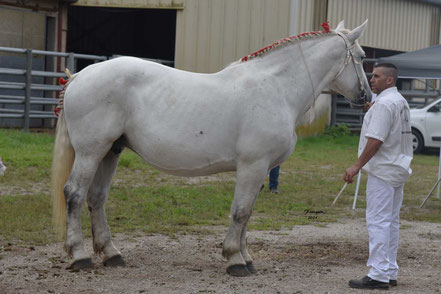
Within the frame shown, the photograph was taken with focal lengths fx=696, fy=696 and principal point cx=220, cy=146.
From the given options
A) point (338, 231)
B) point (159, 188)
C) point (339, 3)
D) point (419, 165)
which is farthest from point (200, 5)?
point (338, 231)

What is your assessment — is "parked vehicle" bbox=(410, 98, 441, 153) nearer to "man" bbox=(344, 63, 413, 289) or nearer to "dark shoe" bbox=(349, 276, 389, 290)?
"man" bbox=(344, 63, 413, 289)

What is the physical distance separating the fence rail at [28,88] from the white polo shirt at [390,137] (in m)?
11.0

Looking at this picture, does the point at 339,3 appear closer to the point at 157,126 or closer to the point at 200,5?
the point at 200,5

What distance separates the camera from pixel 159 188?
11.0 meters

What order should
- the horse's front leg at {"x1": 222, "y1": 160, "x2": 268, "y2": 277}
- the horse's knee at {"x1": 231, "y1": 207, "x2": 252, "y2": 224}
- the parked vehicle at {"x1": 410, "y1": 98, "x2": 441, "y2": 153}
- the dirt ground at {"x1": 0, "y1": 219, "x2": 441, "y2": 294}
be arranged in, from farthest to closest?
the parked vehicle at {"x1": 410, "y1": 98, "x2": 441, "y2": 153} < the horse's knee at {"x1": 231, "y1": 207, "x2": 252, "y2": 224} < the horse's front leg at {"x1": 222, "y1": 160, "x2": 268, "y2": 277} < the dirt ground at {"x1": 0, "y1": 219, "x2": 441, "y2": 294}

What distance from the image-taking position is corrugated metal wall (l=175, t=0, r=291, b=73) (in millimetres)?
18438

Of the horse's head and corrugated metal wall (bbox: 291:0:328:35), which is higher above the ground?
corrugated metal wall (bbox: 291:0:328:35)

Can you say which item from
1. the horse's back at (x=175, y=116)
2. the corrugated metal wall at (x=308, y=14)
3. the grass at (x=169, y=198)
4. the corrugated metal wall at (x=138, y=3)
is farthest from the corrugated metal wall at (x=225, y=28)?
the horse's back at (x=175, y=116)

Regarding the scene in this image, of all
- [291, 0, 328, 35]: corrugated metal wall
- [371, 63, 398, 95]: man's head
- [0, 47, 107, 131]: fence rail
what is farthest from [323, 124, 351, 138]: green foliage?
[371, 63, 398, 95]: man's head

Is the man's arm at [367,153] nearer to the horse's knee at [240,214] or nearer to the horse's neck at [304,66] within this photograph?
the horse's neck at [304,66]

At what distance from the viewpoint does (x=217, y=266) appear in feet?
21.6

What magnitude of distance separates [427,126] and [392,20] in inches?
212

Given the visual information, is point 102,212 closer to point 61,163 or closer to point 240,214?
point 61,163

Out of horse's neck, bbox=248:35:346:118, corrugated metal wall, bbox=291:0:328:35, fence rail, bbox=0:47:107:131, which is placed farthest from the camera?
corrugated metal wall, bbox=291:0:328:35
